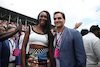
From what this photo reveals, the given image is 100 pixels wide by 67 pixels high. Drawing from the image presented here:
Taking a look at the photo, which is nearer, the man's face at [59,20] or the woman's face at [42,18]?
the woman's face at [42,18]

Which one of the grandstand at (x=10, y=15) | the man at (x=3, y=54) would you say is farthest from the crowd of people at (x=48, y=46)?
the grandstand at (x=10, y=15)

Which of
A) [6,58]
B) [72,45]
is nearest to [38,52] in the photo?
[72,45]

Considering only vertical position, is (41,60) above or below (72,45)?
below

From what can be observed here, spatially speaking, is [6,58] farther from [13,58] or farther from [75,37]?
[75,37]

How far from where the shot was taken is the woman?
5.33ft

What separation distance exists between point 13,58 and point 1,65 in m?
0.57

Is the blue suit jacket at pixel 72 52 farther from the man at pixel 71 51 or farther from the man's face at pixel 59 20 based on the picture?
the man's face at pixel 59 20

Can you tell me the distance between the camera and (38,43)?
A: 170 cm

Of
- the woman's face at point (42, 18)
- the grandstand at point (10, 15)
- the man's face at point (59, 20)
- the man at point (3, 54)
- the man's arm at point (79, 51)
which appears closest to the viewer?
the man's arm at point (79, 51)

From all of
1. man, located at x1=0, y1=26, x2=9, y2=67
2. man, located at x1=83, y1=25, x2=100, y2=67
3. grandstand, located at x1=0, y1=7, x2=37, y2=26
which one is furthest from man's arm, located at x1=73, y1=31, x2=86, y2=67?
grandstand, located at x1=0, y1=7, x2=37, y2=26

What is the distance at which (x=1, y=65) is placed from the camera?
89.4 inches

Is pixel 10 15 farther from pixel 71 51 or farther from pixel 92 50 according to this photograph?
pixel 71 51

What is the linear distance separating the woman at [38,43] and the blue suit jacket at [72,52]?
0.29m

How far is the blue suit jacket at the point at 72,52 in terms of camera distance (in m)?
1.66
